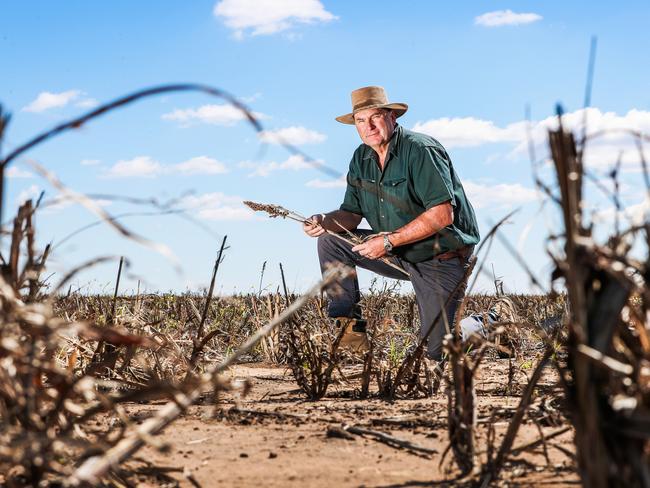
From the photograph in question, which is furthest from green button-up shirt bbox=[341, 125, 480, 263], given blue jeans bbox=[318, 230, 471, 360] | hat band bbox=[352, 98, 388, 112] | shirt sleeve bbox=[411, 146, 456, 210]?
hat band bbox=[352, 98, 388, 112]

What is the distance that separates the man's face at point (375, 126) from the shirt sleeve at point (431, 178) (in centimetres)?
39

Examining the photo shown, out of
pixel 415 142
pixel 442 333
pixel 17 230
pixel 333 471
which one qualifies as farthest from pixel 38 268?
pixel 415 142

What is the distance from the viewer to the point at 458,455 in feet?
7.88

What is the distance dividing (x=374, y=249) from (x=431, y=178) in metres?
0.60

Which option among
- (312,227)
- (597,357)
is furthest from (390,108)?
(597,357)

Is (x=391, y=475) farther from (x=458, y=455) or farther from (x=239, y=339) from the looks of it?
(x=239, y=339)

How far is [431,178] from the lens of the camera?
216 inches

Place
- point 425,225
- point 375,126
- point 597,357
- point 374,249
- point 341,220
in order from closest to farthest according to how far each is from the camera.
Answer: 1. point 597,357
2. point 425,225
3. point 374,249
4. point 375,126
5. point 341,220

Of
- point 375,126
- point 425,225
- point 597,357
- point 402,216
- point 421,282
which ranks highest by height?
point 375,126

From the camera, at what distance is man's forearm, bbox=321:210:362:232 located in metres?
6.21

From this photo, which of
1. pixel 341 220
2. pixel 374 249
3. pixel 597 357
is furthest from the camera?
pixel 341 220

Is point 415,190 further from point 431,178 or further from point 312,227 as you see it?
point 312,227

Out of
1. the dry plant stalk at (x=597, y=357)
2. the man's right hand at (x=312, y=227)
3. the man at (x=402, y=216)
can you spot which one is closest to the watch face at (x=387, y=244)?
the man at (x=402, y=216)

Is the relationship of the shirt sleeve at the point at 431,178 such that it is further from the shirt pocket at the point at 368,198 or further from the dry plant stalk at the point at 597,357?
the dry plant stalk at the point at 597,357
